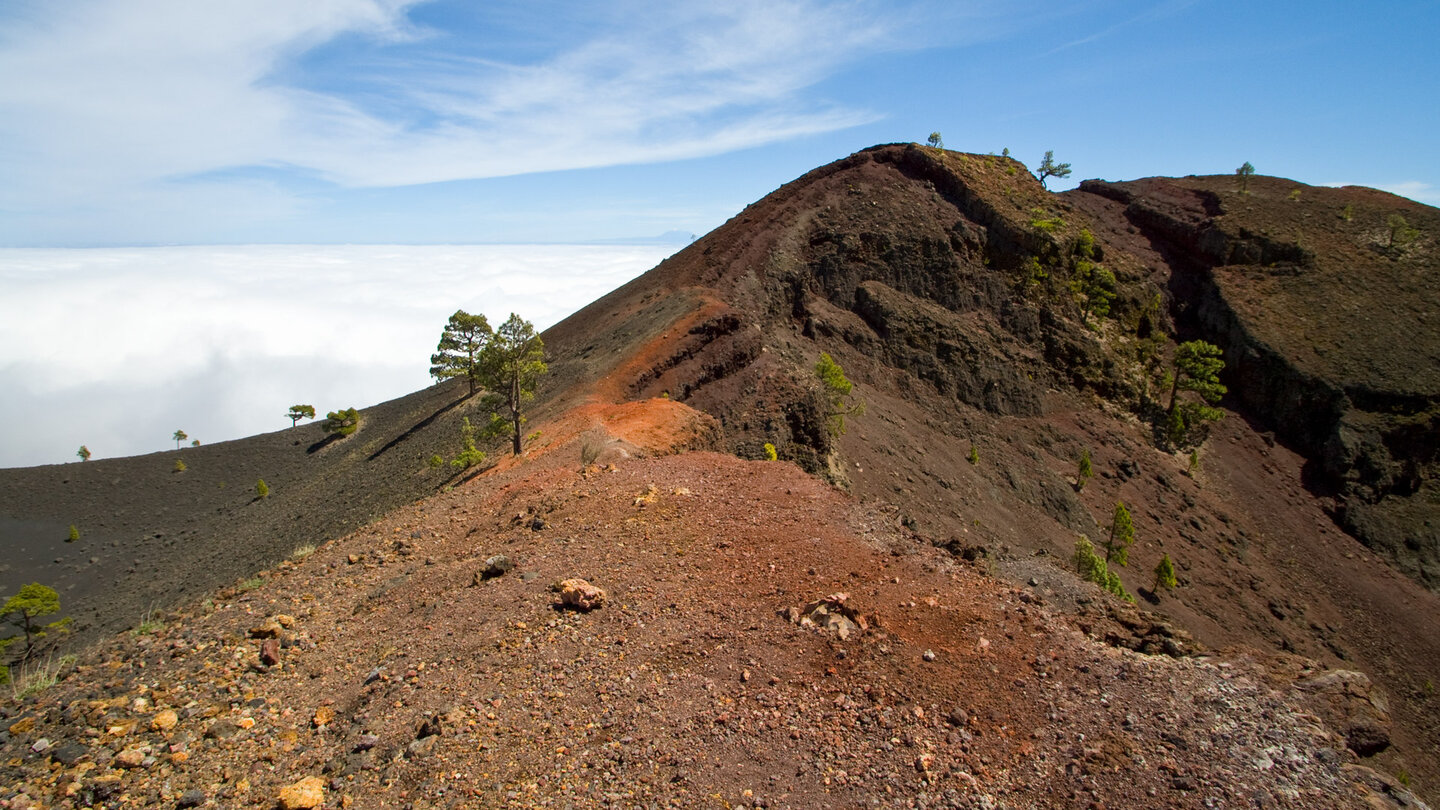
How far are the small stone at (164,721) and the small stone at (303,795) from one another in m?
2.25

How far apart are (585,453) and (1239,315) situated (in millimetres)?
44041

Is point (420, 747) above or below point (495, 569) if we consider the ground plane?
below

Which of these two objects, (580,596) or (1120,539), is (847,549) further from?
(1120,539)

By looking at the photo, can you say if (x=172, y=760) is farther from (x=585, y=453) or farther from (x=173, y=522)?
(x=173, y=522)

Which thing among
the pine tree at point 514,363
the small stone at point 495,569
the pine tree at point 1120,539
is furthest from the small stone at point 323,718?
the pine tree at point 1120,539

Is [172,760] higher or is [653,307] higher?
[653,307]

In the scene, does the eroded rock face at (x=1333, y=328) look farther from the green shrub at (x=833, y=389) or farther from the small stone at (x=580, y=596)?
the small stone at (x=580, y=596)

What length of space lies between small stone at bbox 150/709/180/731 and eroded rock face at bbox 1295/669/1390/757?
14.8 m

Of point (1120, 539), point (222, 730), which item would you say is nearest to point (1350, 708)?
point (222, 730)

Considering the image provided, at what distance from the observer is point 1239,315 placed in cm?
4309

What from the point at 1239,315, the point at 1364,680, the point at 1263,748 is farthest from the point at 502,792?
the point at 1239,315

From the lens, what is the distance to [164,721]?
28.9 feet

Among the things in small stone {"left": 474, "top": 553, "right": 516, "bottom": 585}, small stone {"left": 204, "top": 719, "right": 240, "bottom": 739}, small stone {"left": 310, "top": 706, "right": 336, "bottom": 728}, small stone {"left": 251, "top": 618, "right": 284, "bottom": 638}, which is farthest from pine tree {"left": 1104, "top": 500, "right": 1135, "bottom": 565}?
small stone {"left": 204, "top": 719, "right": 240, "bottom": 739}

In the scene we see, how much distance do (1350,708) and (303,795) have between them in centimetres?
1329
